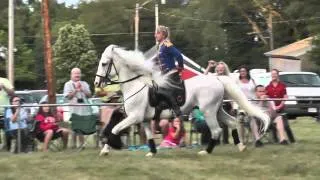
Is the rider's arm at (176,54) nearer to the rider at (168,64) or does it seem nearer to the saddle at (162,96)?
the rider at (168,64)

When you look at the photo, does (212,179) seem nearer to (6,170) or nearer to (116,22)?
(6,170)

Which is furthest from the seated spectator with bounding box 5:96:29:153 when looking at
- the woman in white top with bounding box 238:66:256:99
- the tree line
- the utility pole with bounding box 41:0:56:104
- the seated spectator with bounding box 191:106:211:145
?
the tree line

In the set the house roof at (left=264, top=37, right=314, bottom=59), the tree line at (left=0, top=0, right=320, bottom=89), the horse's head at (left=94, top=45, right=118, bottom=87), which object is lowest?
the horse's head at (left=94, top=45, right=118, bottom=87)

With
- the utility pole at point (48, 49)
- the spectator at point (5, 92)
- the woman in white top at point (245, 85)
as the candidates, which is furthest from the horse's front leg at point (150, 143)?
the utility pole at point (48, 49)

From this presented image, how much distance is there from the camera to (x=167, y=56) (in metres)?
11.6

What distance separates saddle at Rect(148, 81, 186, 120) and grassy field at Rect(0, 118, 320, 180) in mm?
828

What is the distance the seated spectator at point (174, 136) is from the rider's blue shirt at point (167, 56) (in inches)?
103

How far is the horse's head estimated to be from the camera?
11.4m

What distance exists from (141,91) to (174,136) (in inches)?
120

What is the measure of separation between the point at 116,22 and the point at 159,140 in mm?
70845

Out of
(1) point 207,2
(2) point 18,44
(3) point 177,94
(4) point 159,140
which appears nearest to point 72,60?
(2) point 18,44

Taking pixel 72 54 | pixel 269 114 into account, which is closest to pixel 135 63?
pixel 269 114

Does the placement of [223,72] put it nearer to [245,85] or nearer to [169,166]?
[245,85]

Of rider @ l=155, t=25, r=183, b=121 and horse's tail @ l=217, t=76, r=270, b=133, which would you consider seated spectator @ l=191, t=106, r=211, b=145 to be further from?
rider @ l=155, t=25, r=183, b=121
